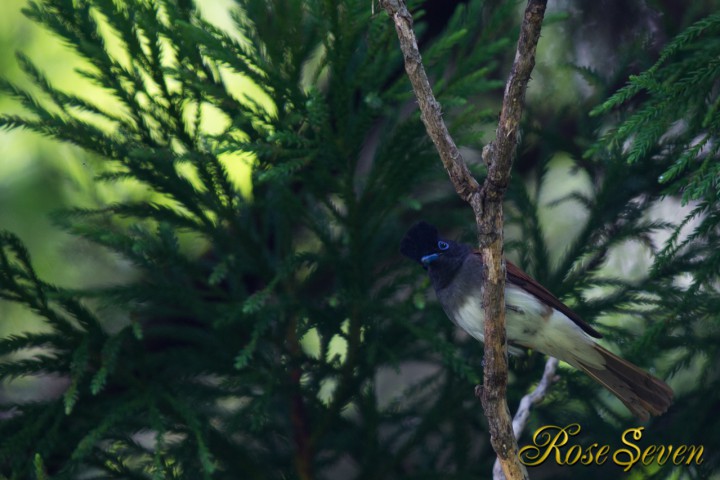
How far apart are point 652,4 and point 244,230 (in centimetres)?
245

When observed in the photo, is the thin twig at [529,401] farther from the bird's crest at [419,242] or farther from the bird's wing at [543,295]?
the bird's crest at [419,242]

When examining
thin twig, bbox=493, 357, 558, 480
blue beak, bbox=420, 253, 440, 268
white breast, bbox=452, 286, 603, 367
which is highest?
blue beak, bbox=420, 253, 440, 268

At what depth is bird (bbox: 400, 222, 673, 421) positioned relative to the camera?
12.2 ft

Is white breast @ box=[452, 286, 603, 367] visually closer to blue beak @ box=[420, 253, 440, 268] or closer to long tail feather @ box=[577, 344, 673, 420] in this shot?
long tail feather @ box=[577, 344, 673, 420]

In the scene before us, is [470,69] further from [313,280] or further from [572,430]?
[572,430]

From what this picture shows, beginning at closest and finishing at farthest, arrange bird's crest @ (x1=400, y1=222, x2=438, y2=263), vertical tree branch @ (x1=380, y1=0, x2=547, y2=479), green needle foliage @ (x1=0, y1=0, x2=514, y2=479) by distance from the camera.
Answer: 1. vertical tree branch @ (x1=380, y1=0, x2=547, y2=479)
2. green needle foliage @ (x1=0, y1=0, x2=514, y2=479)
3. bird's crest @ (x1=400, y1=222, x2=438, y2=263)

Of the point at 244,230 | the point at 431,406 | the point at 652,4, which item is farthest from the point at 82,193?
the point at 652,4

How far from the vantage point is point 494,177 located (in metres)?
2.61

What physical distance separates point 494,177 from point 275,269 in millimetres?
1683

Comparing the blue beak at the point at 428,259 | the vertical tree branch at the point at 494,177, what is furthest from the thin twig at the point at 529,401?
the blue beak at the point at 428,259

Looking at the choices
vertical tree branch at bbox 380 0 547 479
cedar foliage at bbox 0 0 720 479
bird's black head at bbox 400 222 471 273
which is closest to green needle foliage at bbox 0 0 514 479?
cedar foliage at bbox 0 0 720 479

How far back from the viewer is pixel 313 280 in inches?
173

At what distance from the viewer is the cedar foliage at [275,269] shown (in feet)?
12.1

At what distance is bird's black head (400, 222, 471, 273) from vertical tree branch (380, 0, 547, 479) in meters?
0.98
